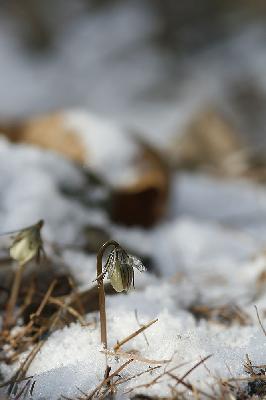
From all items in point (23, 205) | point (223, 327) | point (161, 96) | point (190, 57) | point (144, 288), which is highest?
point (190, 57)

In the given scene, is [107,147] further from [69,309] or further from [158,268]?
[69,309]

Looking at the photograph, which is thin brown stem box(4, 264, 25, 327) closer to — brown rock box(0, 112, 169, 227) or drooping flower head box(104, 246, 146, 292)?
drooping flower head box(104, 246, 146, 292)

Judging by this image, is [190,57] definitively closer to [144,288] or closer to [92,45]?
[92,45]

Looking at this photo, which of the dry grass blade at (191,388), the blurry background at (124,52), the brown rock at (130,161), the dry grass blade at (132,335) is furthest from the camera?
the blurry background at (124,52)

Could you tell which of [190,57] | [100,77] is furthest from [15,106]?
[190,57]

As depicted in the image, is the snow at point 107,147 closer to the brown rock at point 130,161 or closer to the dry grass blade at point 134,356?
the brown rock at point 130,161

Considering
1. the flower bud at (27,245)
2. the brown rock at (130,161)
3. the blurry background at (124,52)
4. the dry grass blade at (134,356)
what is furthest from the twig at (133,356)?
the blurry background at (124,52)

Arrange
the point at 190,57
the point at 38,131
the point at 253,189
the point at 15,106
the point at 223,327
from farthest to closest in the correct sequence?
the point at 190,57 < the point at 15,106 < the point at 253,189 < the point at 38,131 < the point at 223,327

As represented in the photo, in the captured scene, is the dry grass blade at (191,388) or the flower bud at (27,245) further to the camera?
the flower bud at (27,245)

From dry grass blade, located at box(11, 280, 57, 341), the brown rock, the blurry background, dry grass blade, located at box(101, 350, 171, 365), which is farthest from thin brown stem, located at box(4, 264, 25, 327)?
the blurry background
